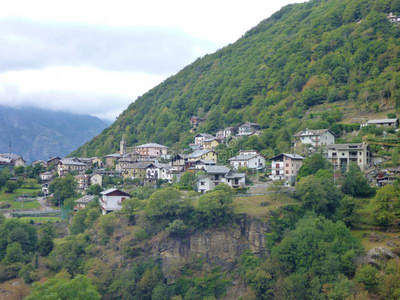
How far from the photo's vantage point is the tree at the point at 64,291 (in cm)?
3272

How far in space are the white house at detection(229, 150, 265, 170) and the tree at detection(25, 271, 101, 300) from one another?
30.0 m

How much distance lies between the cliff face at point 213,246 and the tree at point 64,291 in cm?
966

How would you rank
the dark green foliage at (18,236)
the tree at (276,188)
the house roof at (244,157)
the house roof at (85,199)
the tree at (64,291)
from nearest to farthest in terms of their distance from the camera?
the tree at (64,291) < the dark green foliage at (18,236) < the tree at (276,188) < the house roof at (85,199) < the house roof at (244,157)

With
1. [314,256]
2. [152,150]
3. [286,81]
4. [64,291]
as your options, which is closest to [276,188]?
[314,256]

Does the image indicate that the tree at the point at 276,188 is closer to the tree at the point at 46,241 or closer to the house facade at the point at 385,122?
the house facade at the point at 385,122

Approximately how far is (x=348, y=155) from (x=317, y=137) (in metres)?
7.10

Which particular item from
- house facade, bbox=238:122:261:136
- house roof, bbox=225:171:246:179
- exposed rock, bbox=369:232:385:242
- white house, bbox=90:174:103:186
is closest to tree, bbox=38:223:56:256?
white house, bbox=90:174:103:186

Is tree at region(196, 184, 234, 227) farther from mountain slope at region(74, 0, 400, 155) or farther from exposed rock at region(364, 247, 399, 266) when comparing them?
mountain slope at region(74, 0, 400, 155)

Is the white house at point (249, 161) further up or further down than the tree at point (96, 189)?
further up

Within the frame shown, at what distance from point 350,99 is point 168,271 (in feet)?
154

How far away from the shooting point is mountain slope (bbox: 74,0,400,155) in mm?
73500

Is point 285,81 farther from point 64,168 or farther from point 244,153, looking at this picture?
point 64,168

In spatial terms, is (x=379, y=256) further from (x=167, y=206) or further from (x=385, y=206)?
(x=167, y=206)

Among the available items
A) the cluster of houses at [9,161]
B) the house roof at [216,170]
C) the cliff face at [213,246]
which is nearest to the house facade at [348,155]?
the house roof at [216,170]
